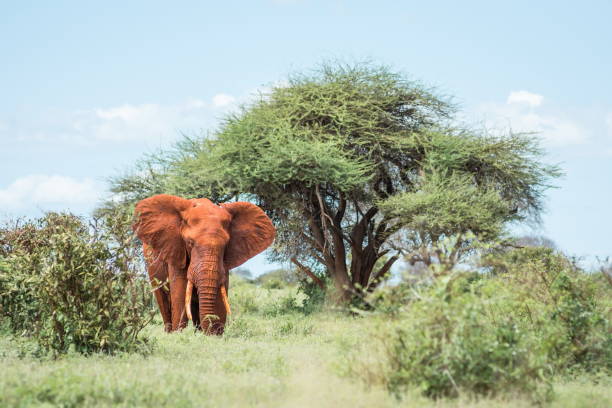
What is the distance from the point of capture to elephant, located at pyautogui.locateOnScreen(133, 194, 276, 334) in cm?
1437

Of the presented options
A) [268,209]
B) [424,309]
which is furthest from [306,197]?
[424,309]

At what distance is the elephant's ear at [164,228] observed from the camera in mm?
15172

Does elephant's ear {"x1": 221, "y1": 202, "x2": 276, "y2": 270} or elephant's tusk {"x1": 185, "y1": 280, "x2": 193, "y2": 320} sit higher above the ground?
elephant's ear {"x1": 221, "y1": 202, "x2": 276, "y2": 270}

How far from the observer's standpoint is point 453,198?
20.1 m

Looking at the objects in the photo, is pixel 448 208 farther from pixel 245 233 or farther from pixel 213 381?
pixel 213 381

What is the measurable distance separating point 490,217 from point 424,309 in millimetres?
12496

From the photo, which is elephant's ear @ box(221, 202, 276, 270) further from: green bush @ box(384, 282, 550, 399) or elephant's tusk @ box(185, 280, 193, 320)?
green bush @ box(384, 282, 550, 399)

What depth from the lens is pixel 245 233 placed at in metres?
16.0

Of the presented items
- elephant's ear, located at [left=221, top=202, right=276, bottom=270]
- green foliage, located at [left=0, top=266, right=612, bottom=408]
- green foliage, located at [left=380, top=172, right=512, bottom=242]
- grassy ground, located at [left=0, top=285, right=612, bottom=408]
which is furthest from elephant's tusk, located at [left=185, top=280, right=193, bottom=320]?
green foliage, located at [left=380, top=172, right=512, bottom=242]

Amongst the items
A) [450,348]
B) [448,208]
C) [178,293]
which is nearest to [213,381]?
[450,348]

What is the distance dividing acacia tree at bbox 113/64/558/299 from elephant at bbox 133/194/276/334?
13.9 ft

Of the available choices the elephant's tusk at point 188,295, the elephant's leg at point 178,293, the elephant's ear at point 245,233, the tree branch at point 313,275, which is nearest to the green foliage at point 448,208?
the tree branch at point 313,275

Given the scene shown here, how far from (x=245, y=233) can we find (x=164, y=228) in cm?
179

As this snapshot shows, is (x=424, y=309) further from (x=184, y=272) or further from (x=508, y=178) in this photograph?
(x=508, y=178)
